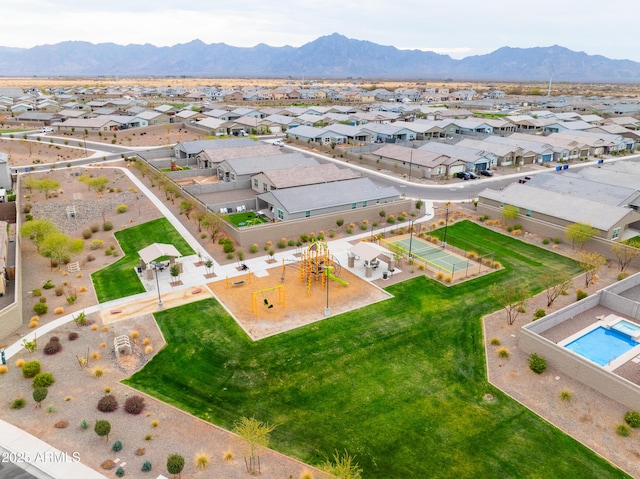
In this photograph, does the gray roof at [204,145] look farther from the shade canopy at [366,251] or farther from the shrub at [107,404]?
the shrub at [107,404]

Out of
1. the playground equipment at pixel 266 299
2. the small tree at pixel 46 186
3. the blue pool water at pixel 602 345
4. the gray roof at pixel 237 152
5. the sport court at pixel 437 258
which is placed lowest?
the blue pool water at pixel 602 345

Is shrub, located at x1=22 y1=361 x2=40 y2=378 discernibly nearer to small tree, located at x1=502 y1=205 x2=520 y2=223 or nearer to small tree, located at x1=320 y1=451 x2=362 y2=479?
small tree, located at x1=320 y1=451 x2=362 y2=479

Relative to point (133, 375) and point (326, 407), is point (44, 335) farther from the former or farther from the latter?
point (326, 407)

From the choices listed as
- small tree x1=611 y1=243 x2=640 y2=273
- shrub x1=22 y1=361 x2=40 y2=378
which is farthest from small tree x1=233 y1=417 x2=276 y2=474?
small tree x1=611 y1=243 x2=640 y2=273

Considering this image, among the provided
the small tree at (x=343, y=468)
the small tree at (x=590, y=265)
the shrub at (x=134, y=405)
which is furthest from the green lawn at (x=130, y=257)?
the small tree at (x=590, y=265)

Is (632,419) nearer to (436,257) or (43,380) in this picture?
(436,257)
